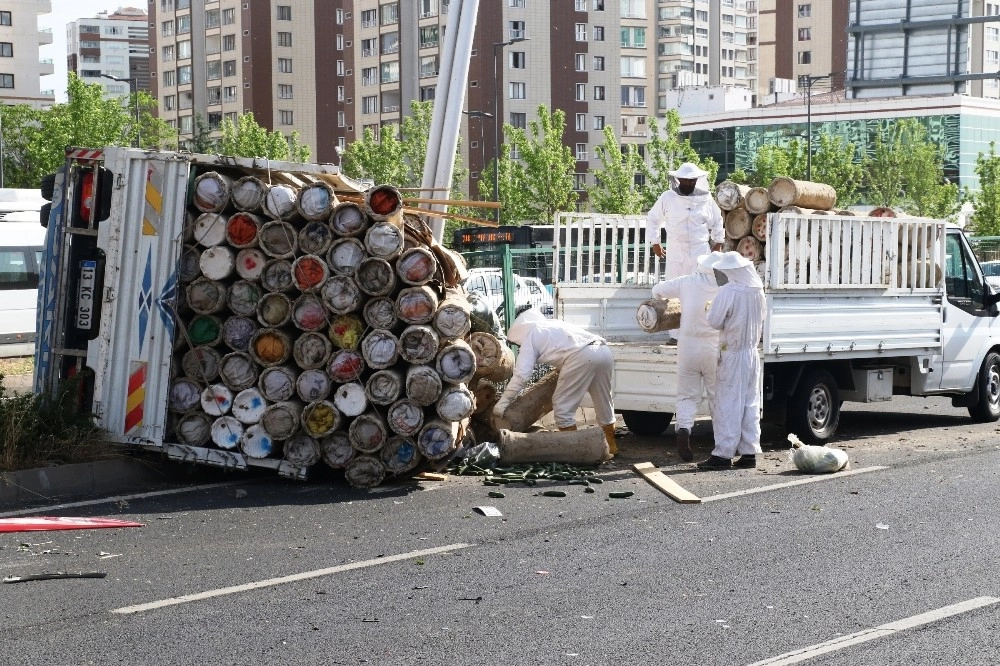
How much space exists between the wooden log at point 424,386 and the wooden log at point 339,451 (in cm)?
63

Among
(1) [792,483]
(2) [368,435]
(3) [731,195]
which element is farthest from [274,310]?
(3) [731,195]

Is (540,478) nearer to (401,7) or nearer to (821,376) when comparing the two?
(821,376)

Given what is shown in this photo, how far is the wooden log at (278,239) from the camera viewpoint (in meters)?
11.1

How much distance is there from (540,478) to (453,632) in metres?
4.99

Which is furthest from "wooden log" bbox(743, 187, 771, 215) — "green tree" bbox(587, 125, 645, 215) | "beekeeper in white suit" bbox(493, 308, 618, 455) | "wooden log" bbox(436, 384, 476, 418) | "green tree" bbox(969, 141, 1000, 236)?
"green tree" bbox(969, 141, 1000, 236)

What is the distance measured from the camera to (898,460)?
1270 centimetres

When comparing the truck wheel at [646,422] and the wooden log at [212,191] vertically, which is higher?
the wooden log at [212,191]

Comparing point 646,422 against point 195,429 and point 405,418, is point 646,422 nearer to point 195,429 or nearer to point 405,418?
point 405,418

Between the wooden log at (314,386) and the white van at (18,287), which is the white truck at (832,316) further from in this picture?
the white van at (18,287)

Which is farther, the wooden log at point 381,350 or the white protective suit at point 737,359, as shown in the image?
the white protective suit at point 737,359

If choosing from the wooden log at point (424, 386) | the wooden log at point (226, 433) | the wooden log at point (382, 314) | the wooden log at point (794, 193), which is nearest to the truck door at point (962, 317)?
the wooden log at point (794, 193)

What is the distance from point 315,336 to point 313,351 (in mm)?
121

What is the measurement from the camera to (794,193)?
14.9 meters

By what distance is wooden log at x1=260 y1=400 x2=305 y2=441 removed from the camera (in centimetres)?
1091
